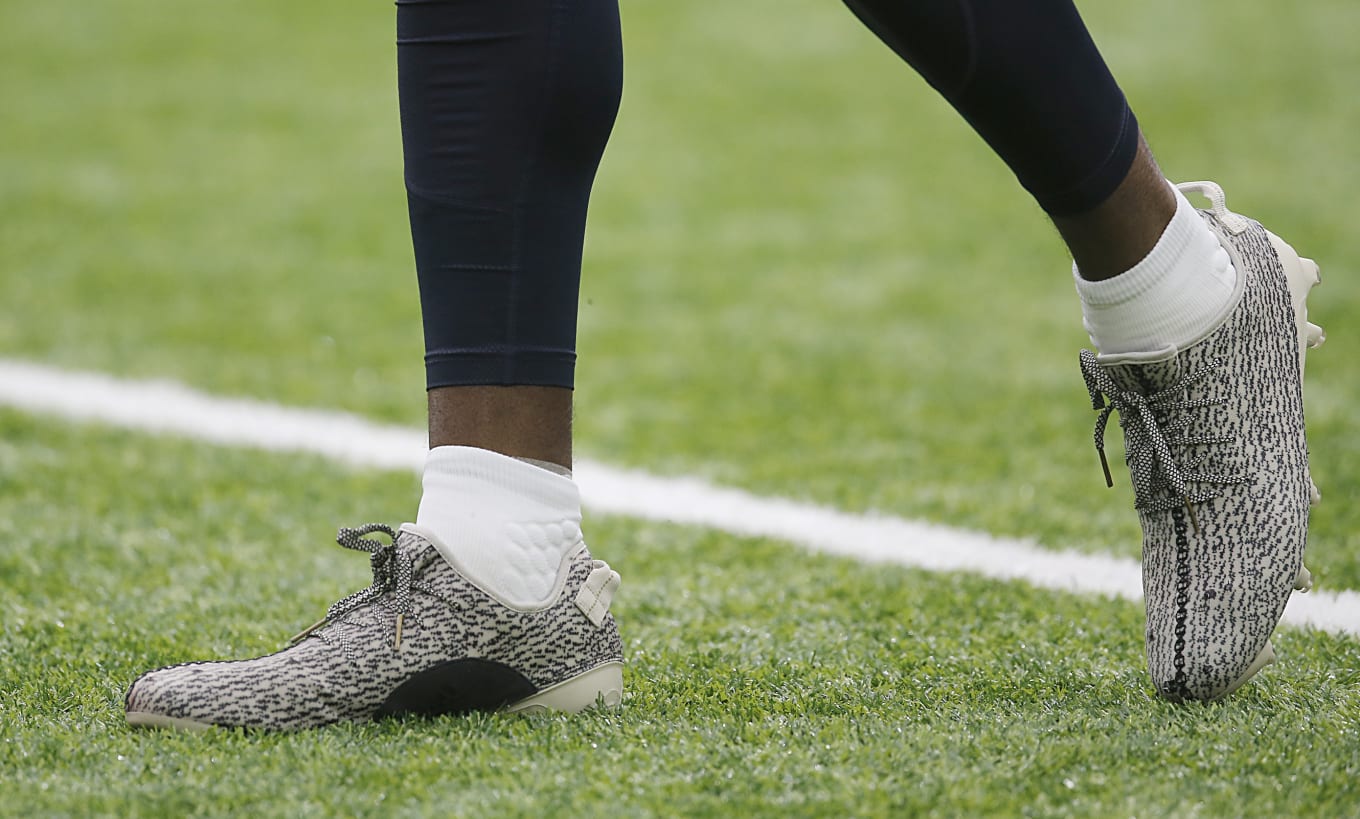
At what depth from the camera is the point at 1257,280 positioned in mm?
1219

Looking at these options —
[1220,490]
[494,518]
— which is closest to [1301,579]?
[1220,490]

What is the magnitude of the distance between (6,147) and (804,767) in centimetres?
526

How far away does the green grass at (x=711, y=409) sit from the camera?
105cm

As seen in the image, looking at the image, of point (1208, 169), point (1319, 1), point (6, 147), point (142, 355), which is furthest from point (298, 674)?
point (1319, 1)

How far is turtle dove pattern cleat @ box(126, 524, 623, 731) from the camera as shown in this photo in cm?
113

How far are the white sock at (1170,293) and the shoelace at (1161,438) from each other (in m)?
0.04

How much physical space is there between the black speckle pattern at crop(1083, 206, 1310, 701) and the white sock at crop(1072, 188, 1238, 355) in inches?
0.7

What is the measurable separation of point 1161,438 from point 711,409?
5.17ft

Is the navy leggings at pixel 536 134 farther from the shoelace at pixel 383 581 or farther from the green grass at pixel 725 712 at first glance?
the green grass at pixel 725 712

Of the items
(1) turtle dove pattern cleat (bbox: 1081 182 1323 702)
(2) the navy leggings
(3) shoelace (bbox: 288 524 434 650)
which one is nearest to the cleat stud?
(1) turtle dove pattern cleat (bbox: 1081 182 1323 702)

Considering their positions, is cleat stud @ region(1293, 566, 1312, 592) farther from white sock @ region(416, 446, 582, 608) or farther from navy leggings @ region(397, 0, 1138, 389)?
white sock @ region(416, 446, 582, 608)

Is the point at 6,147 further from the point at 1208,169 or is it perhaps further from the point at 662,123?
the point at 1208,169

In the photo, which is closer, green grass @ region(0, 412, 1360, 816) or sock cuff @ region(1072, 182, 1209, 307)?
green grass @ region(0, 412, 1360, 816)

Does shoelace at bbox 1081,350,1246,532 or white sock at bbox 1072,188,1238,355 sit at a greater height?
white sock at bbox 1072,188,1238,355
